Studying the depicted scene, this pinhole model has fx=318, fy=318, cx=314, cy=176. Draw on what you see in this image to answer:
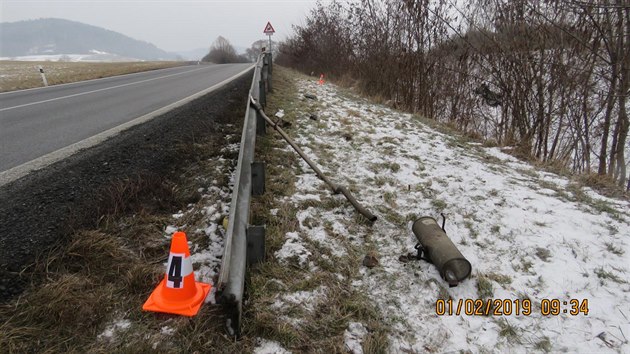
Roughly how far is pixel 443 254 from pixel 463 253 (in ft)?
1.25

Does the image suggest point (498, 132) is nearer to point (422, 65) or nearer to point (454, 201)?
point (422, 65)

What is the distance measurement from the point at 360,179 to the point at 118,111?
5.36 m

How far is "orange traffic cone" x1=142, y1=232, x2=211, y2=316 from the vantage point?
5.91 ft

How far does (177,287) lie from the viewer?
1827 millimetres

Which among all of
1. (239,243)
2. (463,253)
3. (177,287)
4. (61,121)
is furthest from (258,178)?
(61,121)

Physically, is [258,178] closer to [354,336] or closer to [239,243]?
[239,243]

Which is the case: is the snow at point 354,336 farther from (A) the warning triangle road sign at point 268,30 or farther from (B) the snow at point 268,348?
(A) the warning triangle road sign at point 268,30

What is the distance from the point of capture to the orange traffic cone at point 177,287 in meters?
1.80

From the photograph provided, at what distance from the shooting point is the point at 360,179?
3777mm

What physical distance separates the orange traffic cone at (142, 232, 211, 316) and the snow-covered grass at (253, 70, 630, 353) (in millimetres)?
467

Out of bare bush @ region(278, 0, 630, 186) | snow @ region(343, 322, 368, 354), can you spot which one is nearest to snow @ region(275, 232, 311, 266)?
snow @ region(343, 322, 368, 354)

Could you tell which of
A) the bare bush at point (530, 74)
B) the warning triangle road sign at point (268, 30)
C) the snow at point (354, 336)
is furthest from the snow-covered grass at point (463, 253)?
the warning triangle road sign at point (268, 30)

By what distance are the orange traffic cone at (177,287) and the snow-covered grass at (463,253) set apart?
467 millimetres

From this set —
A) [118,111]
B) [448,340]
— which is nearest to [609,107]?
[448,340]
